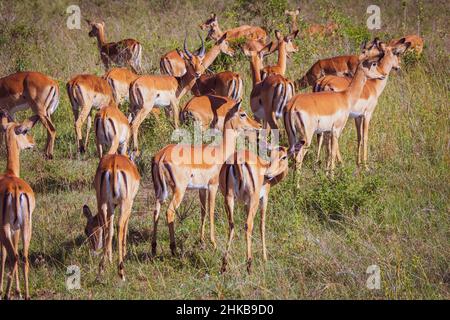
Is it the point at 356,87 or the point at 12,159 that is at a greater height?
the point at 356,87

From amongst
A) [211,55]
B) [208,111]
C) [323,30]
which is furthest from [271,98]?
[323,30]

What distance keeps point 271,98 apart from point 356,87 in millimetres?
970

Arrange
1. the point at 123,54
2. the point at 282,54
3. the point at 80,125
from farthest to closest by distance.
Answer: the point at 123,54 → the point at 282,54 → the point at 80,125

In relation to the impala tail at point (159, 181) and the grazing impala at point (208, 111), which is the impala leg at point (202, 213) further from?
the grazing impala at point (208, 111)

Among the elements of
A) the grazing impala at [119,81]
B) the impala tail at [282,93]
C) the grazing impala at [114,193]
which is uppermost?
the grazing impala at [119,81]

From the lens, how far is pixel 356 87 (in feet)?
27.7

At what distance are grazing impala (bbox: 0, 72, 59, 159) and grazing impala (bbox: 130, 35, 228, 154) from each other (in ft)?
2.96

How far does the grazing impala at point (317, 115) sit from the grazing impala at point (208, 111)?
3.82 feet

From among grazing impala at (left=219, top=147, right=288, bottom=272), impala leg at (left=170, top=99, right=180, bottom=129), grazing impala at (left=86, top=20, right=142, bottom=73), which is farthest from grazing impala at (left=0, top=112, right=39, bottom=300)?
grazing impala at (left=86, top=20, right=142, bottom=73)

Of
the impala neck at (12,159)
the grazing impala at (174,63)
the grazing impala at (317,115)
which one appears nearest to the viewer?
the impala neck at (12,159)

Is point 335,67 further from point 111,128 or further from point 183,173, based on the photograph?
point 183,173

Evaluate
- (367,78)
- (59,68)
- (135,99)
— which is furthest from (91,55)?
(367,78)

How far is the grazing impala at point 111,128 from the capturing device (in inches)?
319

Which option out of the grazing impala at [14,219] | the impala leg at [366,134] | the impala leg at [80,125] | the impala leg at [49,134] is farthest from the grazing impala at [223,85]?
the grazing impala at [14,219]
